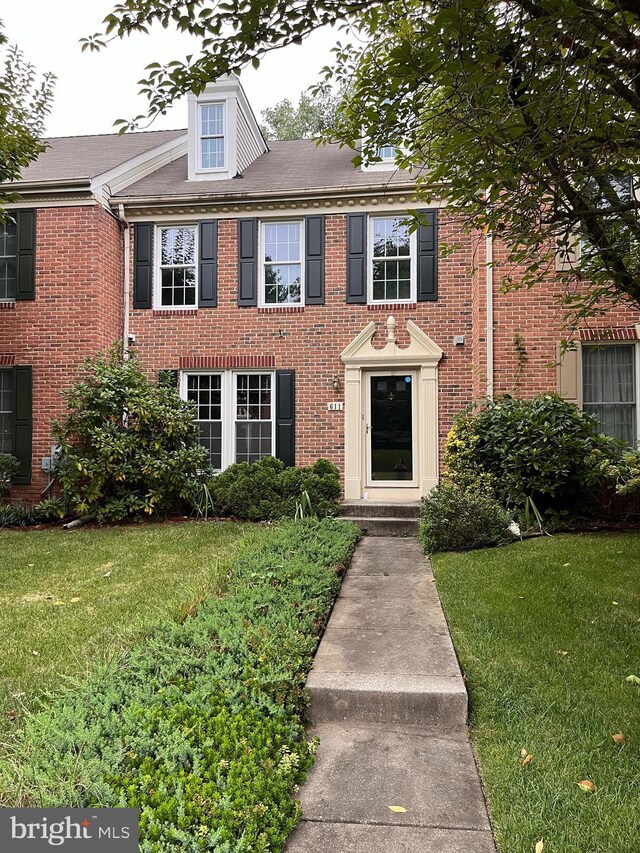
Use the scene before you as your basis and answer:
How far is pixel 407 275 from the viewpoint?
32.0 ft

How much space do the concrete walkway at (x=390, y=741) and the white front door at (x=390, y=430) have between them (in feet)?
15.9

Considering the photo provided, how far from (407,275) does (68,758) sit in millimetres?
8920

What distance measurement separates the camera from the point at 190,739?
2424 mm

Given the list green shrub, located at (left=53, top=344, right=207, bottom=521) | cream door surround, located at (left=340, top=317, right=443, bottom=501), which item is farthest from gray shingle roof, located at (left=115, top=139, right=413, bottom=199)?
green shrub, located at (left=53, top=344, right=207, bottom=521)

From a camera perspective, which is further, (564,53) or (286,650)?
(564,53)

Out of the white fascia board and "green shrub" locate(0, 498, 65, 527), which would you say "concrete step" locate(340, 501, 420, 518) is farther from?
the white fascia board

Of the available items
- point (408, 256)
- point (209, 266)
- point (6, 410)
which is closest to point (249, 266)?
point (209, 266)

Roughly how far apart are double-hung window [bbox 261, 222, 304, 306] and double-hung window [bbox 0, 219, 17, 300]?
451cm

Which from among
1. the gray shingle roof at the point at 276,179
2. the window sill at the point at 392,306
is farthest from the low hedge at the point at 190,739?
the gray shingle roof at the point at 276,179

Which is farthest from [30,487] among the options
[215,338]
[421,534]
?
[421,534]

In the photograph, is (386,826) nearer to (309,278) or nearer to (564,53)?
(564,53)

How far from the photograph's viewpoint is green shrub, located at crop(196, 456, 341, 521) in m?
8.52

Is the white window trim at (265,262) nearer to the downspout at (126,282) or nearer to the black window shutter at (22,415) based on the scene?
the downspout at (126,282)

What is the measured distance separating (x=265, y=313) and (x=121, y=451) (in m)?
3.50
